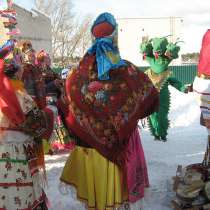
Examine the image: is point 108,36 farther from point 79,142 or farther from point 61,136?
point 61,136

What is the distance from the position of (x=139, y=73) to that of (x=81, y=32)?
29822mm

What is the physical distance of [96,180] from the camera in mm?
3705

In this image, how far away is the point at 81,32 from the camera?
3297cm

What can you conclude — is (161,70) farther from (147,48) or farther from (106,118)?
(106,118)

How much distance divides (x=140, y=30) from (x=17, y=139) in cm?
3676

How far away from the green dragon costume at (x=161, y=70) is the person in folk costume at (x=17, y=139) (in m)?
4.18

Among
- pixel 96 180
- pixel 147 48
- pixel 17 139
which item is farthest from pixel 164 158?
pixel 17 139

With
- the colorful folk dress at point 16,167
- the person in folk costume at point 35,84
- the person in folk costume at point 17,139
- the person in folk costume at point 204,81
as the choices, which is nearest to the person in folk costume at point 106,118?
the person in folk costume at point 35,84

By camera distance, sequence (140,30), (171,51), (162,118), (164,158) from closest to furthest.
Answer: (164,158) < (171,51) < (162,118) < (140,30)

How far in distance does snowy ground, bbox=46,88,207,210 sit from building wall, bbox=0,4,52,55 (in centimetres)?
750

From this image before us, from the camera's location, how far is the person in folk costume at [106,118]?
3545mm

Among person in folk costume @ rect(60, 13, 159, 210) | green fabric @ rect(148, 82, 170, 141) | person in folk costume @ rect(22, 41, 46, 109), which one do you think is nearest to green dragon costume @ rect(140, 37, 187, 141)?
green fabric @ rect(148, 82, 170, 141)

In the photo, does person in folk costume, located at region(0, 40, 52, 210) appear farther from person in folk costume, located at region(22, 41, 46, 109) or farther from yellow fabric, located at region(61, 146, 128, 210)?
yellow fabric, located at region(61, 146, 128, 210)

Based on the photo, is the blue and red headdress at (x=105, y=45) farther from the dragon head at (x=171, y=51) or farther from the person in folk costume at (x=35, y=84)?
the dragon head at (x=171, y=51)
